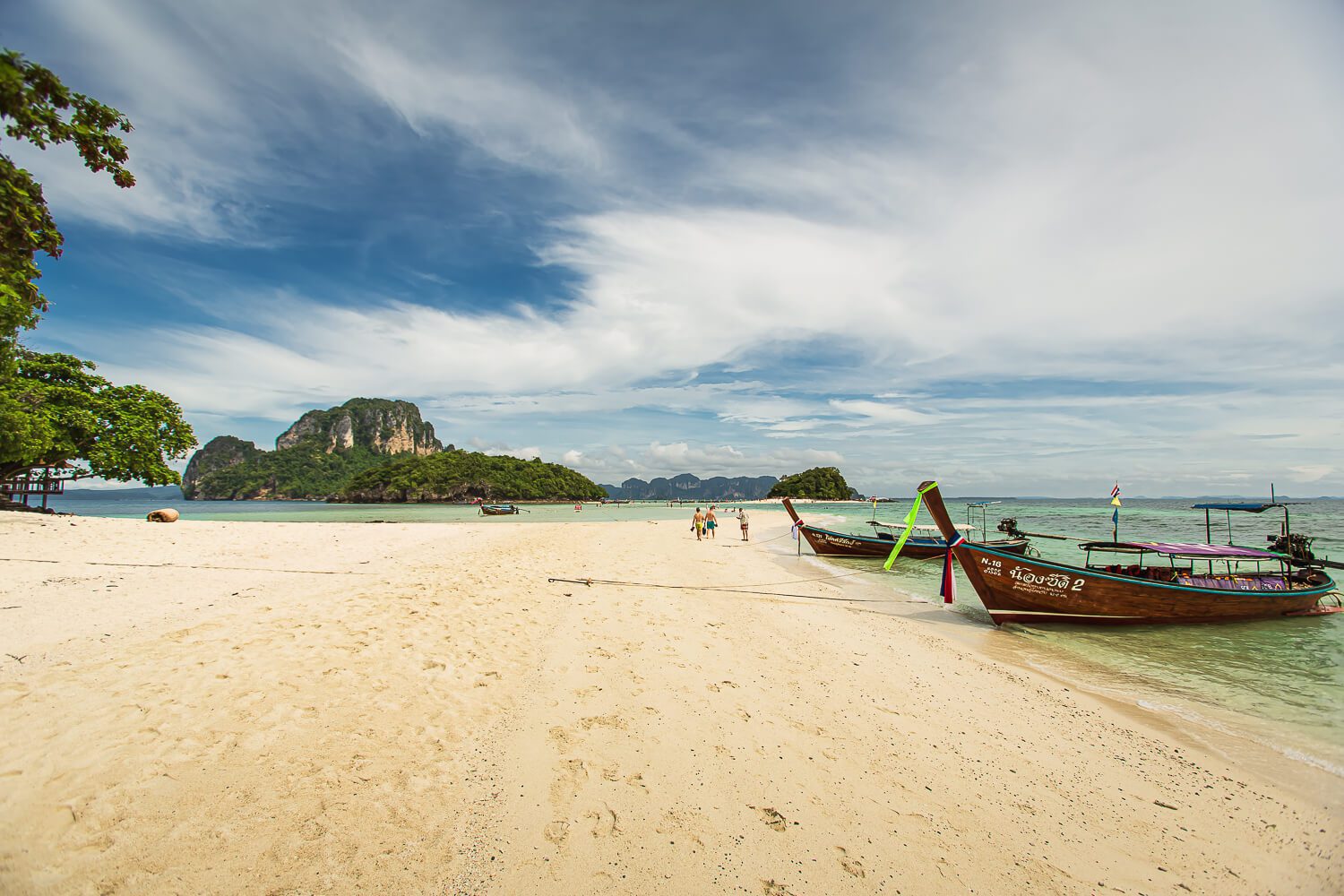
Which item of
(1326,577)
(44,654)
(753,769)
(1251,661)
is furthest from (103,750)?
(1326,577)

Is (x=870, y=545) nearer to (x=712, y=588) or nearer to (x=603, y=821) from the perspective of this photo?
(x=712, y=588)

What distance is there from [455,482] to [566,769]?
120687 millimetres

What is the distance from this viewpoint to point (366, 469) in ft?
508

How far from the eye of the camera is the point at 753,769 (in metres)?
4.34

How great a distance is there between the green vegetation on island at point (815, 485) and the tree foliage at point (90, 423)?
5455 inches

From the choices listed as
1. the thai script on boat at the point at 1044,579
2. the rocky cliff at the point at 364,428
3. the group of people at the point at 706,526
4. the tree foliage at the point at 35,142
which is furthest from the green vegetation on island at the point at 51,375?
the rocky cliff at the point at 364,428

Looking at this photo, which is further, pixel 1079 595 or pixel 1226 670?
pixel 1079 595

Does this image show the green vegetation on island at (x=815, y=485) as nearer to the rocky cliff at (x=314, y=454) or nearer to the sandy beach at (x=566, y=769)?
the rocky cliff at (x=314, y=454)

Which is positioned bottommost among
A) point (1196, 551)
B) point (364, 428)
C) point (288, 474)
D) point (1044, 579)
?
point (1044, 579)

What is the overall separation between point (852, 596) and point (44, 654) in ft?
46.0

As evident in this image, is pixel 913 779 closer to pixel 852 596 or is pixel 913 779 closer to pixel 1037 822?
pixel 1037 822

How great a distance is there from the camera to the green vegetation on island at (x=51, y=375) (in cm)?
245

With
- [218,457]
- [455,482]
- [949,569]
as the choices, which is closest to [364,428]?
[218,457]

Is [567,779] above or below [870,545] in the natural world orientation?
above
